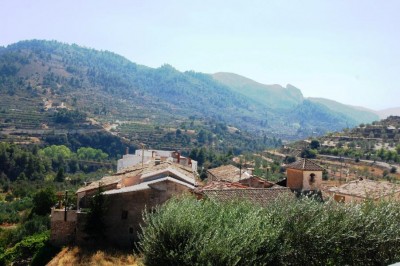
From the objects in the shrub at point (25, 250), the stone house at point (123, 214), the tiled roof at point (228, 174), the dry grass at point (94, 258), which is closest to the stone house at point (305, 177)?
the tiled roof at point (228, 174)

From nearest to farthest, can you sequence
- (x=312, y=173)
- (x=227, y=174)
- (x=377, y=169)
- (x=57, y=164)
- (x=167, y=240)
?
(x=167, y=240), (x=312, y=173), (x=227, y=174), (x=377, y=169), (x=57, y=164)

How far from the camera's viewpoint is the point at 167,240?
18062mm

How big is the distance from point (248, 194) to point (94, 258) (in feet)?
32.6

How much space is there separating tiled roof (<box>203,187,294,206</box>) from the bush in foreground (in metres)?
4.76

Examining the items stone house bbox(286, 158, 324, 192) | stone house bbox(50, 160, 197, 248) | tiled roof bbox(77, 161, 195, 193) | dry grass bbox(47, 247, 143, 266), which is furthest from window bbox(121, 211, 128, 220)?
stone house bbox(286, 158, 324, 192)

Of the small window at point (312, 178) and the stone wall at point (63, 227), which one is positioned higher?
the small window at point (312, 178)

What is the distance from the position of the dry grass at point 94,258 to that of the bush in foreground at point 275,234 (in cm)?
652

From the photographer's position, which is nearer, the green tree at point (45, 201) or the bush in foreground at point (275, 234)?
the bush in foreground at point (275, 234)

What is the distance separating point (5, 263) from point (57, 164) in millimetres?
72181

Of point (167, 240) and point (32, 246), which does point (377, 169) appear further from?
point (167, 240)

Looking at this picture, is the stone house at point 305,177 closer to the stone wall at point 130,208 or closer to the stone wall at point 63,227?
the stone wall at point 130,208

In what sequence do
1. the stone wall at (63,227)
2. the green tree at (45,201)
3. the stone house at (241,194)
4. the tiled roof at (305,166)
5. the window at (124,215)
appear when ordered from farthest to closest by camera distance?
the green tree at (45,201), the tiled roof at (305,166), the stone wall at (63,227), the window at (124,215), the stone house at (241,194)

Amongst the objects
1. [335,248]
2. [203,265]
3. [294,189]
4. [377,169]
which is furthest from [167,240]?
[377,169]

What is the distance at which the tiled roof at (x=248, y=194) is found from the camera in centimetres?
2622
